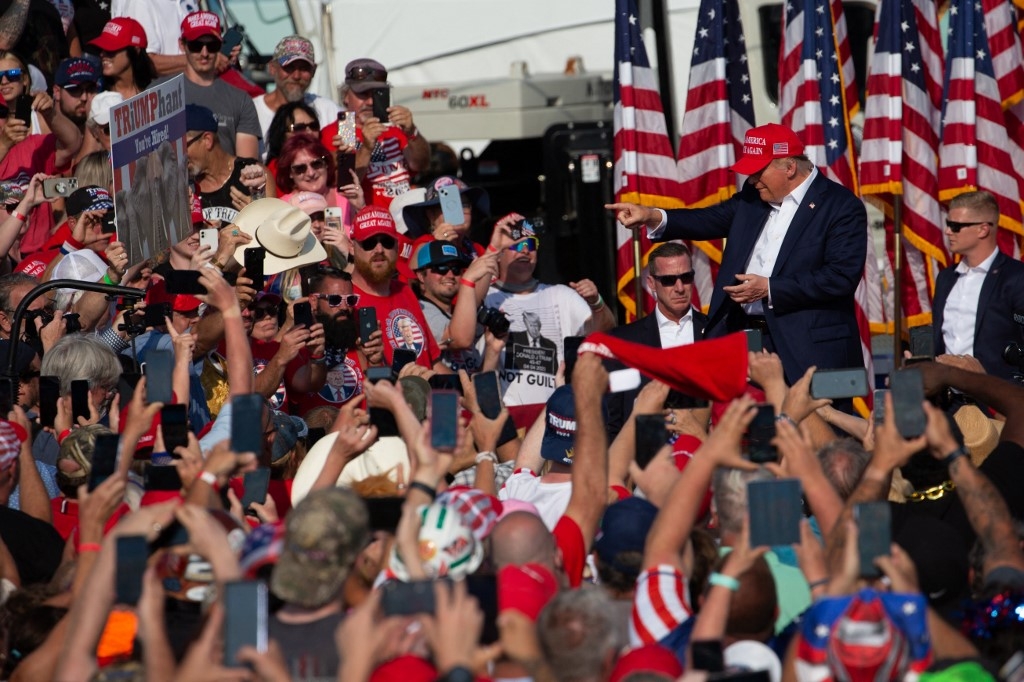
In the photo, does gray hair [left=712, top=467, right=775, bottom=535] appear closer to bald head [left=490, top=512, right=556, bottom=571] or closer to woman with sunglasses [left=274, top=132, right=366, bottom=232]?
bald head [left=490, top=512, right=556, bottom=571]

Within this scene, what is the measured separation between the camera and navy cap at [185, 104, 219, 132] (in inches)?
325

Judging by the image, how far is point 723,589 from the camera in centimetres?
376

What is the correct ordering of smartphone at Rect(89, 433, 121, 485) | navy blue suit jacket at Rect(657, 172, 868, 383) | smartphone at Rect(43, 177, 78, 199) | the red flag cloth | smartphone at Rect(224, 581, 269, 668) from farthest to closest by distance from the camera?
smartphone at Rect(43, 177, 78, 199) < navy blue suit jacket at Rect(657, 172, 868, 383) < the red flag cloth < smartphone at Rect(89, 433, 121, 485) < smartphone at Rect(224, 581, 269, 668)

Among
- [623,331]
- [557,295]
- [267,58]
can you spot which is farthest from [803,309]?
[267,58]

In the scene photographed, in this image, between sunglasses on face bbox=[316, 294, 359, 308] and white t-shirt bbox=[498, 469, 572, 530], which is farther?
sunglasses on face bbox=[316, 294, 359, 308]

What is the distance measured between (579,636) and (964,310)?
18.1ft

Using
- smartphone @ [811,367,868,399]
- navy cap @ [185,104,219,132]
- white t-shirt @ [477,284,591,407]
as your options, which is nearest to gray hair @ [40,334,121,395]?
white t-shirt @ [477,284,591,407]

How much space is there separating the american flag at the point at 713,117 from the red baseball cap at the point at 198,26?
3188 millimetres

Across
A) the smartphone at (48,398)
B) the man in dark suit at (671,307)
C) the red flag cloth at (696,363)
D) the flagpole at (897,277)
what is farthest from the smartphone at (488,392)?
the flagpole at (897,277)

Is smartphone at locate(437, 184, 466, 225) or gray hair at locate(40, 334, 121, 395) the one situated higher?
smartphone at locate(437, 184, 466, 225)

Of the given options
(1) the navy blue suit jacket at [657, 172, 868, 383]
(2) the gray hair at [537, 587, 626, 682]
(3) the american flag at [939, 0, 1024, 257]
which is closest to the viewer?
(2) the gray hair at [537, 587, 626, 682]

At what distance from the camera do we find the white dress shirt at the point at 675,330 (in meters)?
7.48

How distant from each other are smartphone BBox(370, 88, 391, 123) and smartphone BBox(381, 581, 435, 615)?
20.5 feet

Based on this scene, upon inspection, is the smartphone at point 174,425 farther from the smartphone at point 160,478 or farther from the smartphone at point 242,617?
the smartphone at point 242,617
